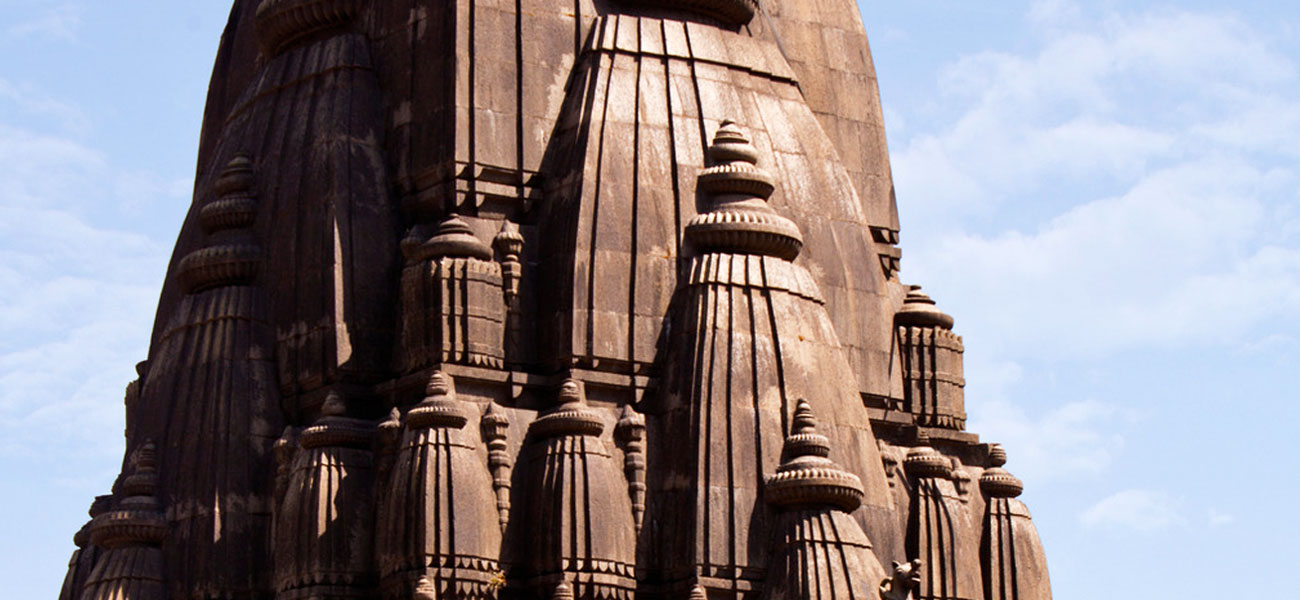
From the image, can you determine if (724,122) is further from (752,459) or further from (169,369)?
(169,369)

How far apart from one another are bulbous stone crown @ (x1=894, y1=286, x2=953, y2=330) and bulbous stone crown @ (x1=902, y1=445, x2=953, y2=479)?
2.10m

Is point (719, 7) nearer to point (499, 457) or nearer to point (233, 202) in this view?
point (233, 202)

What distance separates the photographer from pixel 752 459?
40.4m

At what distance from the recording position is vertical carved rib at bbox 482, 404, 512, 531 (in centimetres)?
3966

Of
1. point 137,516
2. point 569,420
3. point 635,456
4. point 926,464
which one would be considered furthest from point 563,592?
point 926,464

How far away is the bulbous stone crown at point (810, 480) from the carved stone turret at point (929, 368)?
4677mm

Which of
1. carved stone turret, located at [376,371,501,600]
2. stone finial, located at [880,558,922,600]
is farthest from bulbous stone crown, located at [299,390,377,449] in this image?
stone finial, located at [880,558,922,600]

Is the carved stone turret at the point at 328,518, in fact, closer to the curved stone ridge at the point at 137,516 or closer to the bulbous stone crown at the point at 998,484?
the curved stone ridge at the point at 137,516

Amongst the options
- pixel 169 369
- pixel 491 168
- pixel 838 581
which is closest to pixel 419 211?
pixel 491 168

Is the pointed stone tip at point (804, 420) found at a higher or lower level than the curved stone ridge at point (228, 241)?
lower

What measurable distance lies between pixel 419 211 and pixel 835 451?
673 cm

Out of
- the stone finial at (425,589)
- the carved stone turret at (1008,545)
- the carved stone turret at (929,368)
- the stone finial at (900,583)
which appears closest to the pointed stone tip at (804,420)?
the stone finial at (900,583)

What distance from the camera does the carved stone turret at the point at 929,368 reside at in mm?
44906

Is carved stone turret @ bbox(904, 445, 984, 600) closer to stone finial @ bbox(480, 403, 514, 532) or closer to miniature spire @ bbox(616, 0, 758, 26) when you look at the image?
stone finial @ bbox(480, 403, 514, 532)
